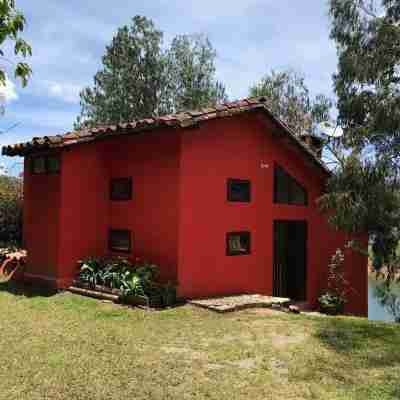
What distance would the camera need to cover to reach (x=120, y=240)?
10.8m

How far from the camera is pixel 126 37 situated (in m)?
26.8

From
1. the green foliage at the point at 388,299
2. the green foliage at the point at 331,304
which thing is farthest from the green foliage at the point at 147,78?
the green foliage at the point at 331,304

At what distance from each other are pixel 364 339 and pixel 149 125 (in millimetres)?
5633

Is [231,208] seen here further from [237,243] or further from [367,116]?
[367,116]

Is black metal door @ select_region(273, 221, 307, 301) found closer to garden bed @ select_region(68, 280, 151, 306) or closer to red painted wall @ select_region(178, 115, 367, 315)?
red painted wall @ select_region(178, 115, 367, 315)

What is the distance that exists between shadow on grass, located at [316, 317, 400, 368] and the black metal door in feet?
12.7

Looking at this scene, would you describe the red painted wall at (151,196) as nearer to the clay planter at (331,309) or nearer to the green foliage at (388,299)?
the clay planter at (331,309)

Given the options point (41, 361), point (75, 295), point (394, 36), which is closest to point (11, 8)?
point (41, 361)

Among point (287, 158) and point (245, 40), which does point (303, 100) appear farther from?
point (287, 158)

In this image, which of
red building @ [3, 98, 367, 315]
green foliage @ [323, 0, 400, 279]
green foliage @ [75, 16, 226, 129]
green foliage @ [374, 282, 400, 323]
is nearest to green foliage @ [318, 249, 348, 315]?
green foliage @ [374, 282, 400, 323]

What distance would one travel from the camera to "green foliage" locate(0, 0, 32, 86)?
2723mm

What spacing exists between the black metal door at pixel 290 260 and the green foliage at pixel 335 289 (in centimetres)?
74

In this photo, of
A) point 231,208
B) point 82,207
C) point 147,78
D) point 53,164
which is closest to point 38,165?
point 53,164

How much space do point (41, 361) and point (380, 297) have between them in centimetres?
1071
